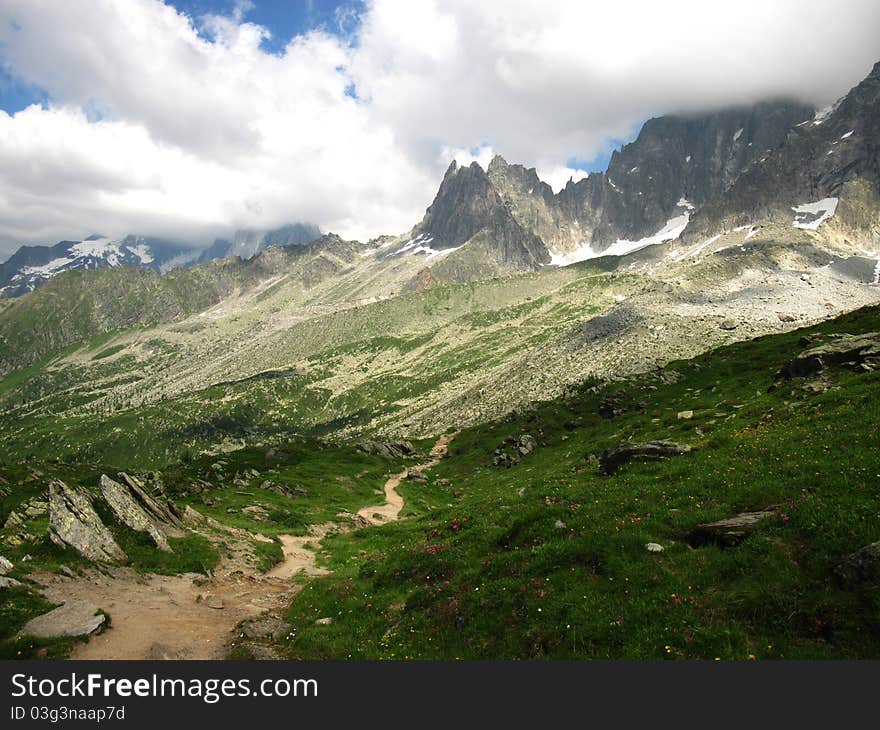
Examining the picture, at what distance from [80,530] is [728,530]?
109ft

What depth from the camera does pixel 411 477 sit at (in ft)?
269

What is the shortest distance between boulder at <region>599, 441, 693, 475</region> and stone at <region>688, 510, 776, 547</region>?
13526mm

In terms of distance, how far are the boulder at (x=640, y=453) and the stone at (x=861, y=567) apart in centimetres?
1750

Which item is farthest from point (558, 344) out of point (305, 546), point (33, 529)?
point (33, 529)

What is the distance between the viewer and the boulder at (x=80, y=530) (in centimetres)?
2765

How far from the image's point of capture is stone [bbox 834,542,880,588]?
36.3ft

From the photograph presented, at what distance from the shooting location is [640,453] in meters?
31.2

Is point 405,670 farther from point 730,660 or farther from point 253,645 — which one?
point 253,645

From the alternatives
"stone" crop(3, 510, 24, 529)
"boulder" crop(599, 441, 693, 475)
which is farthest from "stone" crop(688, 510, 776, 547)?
"stone" crop(3, 510, 24, 529)

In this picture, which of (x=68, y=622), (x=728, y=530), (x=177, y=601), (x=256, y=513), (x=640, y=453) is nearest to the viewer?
(x=728, y=530)

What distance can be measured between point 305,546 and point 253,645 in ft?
74.0

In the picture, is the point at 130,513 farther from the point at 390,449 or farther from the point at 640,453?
the point at 390,449

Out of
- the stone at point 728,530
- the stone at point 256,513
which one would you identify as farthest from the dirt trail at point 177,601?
the stone at point 728,530

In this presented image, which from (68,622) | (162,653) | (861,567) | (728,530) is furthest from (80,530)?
(861,567)
